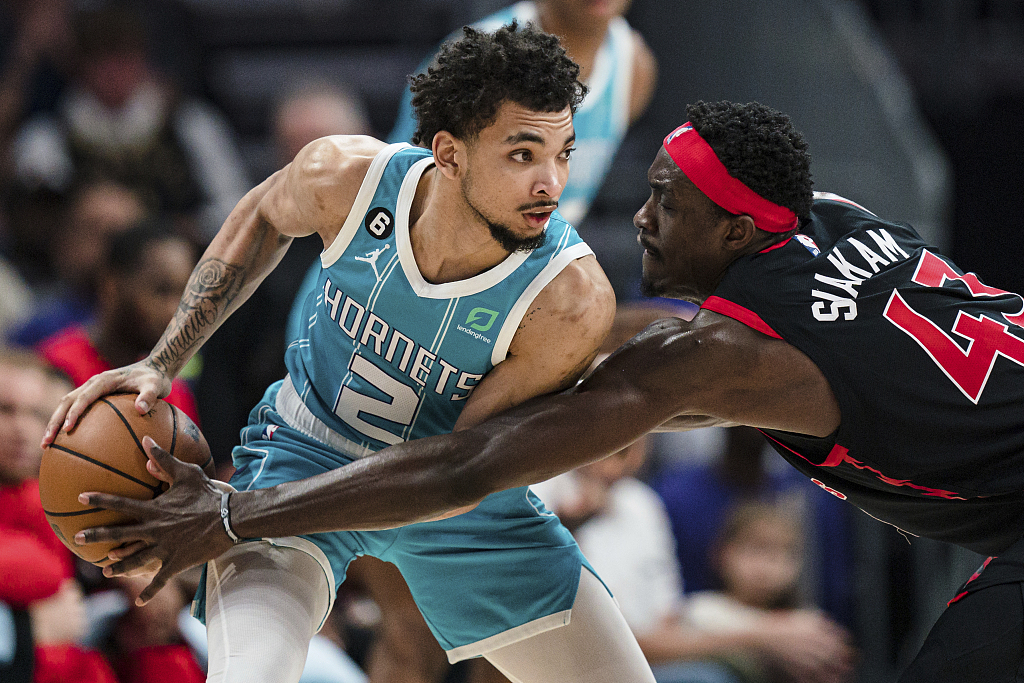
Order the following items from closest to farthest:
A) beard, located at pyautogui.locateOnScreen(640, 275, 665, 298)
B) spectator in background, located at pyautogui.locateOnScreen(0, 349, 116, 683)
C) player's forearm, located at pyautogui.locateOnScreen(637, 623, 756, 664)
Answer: beard, located at pyautogui.locateOnScreen(640, 275, 665, 298), spectator in background, located at pyautogui.locateOnScreen(0, 349, 116, 683), player's forearm, located at pyautogui.locateOnScreen(637, 623, 756, 664)

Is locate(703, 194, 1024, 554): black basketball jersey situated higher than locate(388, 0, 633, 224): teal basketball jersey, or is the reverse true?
locate(388, 0, 633, 224): teal basketball jersey

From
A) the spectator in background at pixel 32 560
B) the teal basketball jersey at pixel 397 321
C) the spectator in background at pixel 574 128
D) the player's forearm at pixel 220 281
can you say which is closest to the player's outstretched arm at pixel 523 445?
the teal basketball jersey at pixel 397 321

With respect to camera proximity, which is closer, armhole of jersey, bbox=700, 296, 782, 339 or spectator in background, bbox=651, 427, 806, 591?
armhole of jersey, bbox=700, 296, 782, 339

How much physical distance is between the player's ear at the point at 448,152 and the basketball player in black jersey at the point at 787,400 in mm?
626

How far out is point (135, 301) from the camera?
Answer: 5117mm

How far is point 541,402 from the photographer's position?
303 centimetres

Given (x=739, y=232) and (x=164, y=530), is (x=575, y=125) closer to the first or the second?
(x=739, y=232)

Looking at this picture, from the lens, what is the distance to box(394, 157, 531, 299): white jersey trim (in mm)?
3115

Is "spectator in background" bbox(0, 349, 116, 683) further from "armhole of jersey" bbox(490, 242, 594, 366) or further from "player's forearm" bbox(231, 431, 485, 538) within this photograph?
"armhole of jersey" bbox(490, 242, 594, 366)

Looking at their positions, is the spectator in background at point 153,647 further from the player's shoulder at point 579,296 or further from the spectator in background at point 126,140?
the spectator in background at point 126,140

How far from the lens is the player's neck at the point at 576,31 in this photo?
4871mm

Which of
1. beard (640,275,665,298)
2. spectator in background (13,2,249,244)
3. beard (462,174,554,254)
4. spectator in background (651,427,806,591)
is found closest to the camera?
beard (462,174,554,254)

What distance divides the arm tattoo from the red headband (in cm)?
140

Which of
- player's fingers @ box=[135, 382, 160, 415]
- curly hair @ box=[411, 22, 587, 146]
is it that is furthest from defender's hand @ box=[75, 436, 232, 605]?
curly hair @ box=[411, 22, 587, 146]
